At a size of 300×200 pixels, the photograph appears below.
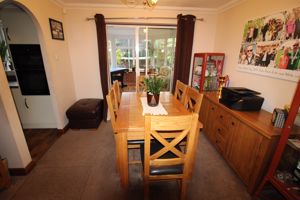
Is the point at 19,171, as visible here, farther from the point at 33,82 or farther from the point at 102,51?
the point at 102,51

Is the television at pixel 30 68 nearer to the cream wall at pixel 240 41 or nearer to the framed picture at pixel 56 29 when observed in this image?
the framed picture at pixel 56 29

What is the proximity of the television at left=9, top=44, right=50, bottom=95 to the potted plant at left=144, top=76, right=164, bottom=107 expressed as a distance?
2042 millimetres

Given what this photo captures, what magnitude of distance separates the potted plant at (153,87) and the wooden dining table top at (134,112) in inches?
6.5

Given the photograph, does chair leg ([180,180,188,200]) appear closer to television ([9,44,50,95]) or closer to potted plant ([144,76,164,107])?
potted plant ([144,76,164,107])

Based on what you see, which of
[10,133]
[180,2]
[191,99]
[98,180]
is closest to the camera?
[10,133]

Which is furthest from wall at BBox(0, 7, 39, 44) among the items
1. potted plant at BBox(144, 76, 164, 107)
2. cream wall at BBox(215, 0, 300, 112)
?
cream wall at BBox(215, 0, 300, 112)

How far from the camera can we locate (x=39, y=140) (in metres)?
2.60

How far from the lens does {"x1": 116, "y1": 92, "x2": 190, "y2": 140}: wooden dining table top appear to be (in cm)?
146

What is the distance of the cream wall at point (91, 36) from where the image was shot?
3.04 meters

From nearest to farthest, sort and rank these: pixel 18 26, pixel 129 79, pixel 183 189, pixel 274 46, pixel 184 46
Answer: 1. pixel 183 189
2. pixel 274 46
3. pixel 18 26
4. pixel 184 46
5. pixel 129 79

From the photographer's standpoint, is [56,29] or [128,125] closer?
[128,125]

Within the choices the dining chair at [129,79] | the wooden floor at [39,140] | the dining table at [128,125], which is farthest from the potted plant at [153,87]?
the dining chair at [129,79]

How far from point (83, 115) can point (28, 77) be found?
1.16 meters

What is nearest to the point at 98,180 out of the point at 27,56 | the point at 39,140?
the point at 39,140
